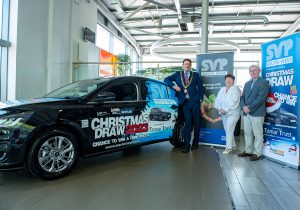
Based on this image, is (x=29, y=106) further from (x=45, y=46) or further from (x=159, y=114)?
(x=45, y=46)

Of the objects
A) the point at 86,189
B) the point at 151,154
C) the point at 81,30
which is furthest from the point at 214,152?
the point at 81,30

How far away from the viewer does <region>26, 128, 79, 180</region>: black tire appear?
3.32m

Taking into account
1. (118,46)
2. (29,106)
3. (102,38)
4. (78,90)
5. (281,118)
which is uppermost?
(118,46)

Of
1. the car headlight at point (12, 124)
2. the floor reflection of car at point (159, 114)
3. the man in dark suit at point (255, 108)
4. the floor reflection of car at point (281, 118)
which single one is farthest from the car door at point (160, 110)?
the car headlight at point (12, 124)

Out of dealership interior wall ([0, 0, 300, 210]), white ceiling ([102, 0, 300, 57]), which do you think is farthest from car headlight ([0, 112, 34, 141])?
white ceiling ([102, 0, 300, 57])

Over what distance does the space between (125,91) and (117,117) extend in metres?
0.53

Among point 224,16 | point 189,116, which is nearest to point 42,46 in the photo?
point 189,116

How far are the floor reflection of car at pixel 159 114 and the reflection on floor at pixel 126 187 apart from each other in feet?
2.49

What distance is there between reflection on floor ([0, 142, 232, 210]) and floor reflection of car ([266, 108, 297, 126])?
1287mm

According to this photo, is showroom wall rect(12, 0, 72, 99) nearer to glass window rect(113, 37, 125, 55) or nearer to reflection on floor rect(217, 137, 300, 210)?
reflection on floor rect(217, 137, 300, 210)

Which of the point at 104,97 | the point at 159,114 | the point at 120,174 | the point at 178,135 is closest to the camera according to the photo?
the point at 120,174

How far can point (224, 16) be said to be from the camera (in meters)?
12.1

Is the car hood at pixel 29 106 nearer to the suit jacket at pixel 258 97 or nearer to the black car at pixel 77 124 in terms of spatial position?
the black car at pixel 77 124

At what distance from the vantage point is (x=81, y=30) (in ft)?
34.1
